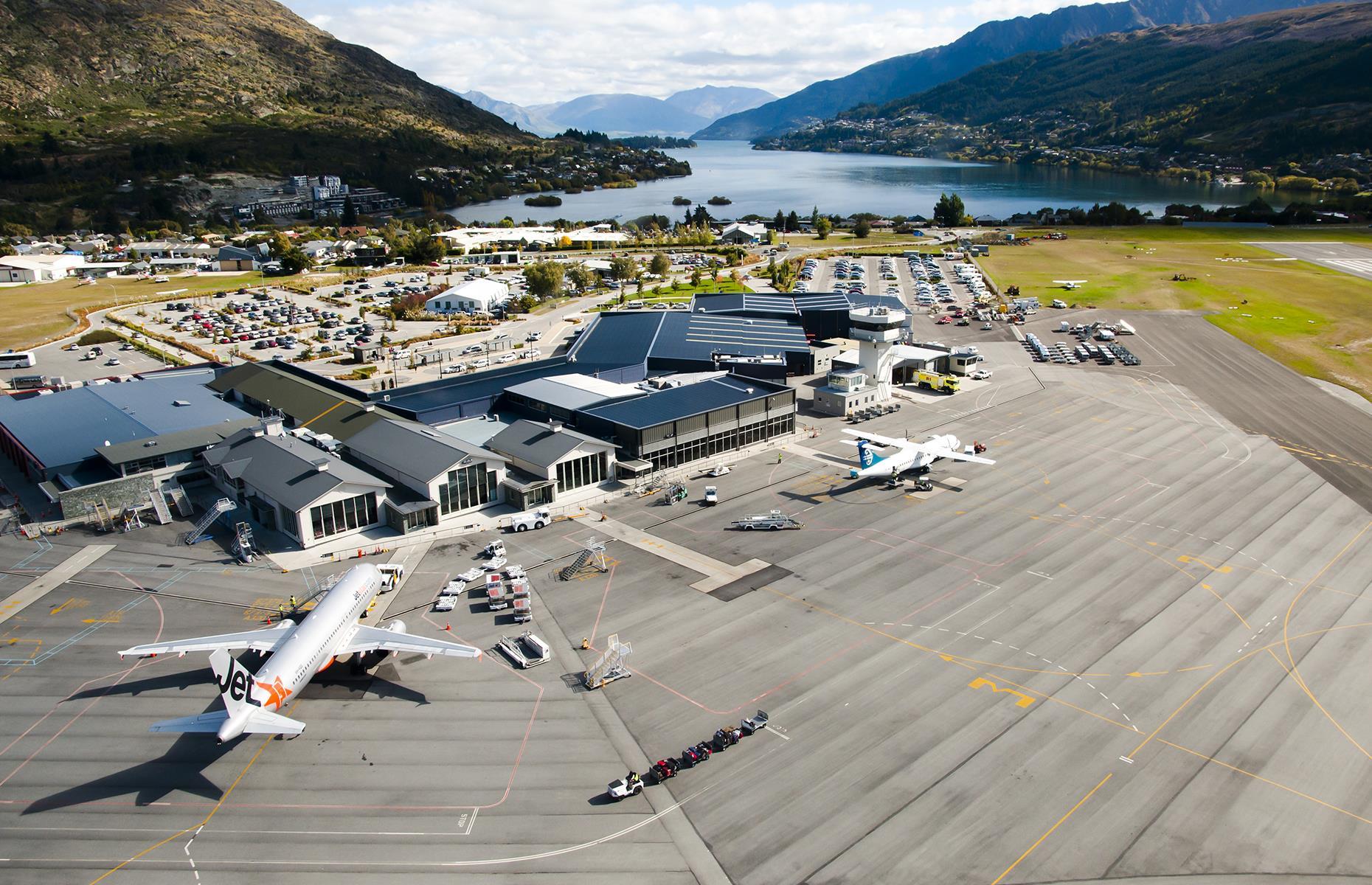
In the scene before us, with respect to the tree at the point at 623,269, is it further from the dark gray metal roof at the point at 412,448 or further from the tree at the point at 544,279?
the dark gray metal roof at the point at 412,448

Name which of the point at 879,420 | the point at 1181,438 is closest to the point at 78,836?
the point at 879,420

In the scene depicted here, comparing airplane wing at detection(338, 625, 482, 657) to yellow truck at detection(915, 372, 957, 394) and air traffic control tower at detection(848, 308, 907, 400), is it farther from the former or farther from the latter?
yellow truck at detection(915, 372, 957, 394)

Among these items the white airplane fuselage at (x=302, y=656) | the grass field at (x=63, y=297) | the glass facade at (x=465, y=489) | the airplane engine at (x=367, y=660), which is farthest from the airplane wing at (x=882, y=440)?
the grass field at (x=63, y=297)

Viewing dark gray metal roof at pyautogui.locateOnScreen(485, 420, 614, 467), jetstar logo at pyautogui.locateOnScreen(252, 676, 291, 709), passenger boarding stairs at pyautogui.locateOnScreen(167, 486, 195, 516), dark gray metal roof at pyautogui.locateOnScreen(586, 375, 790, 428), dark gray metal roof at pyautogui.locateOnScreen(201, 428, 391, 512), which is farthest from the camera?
dark gray metal roof at pyautogui.locateOnScreen(586, 375, 790, 428)

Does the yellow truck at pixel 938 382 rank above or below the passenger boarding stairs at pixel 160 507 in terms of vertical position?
above

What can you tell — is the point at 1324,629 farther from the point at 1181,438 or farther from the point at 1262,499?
the point at 1181,438

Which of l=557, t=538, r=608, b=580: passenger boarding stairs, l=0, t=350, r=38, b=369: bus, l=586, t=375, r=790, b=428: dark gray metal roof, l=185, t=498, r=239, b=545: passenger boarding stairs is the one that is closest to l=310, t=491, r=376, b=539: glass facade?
l=185, t=498, r=239, b=545: passenger boarding stairs
